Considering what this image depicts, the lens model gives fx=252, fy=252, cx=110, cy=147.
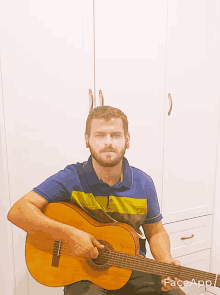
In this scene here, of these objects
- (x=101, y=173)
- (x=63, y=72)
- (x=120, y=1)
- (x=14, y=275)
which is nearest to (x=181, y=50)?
(x=120, y=1)

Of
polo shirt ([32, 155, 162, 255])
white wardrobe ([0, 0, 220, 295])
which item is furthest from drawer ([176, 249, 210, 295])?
polo shirt ([32, 155, 162, 255])

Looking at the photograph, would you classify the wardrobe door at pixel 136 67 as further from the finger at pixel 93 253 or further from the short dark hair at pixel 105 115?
the finger at pixel 93 253

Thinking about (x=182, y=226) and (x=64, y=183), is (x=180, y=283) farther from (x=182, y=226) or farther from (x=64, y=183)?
(x=64, y=183)

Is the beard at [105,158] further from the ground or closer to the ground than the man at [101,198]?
further from the ground

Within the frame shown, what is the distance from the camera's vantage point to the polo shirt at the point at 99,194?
3.40ft

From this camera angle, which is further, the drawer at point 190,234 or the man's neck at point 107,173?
the drawer at point 190,234

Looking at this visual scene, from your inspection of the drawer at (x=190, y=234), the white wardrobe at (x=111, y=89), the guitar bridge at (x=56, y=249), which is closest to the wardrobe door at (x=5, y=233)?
the white wardrobe at (x=111, y=89)

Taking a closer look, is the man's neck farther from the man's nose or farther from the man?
the man's nose

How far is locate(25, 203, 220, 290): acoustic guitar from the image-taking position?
974 mm

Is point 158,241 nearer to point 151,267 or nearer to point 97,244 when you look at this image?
point 151,267

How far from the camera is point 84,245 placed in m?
0.98

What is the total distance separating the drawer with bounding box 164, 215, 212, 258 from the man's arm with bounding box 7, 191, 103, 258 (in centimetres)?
50

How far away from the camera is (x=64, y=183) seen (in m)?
1.06

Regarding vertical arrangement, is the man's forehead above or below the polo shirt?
above
